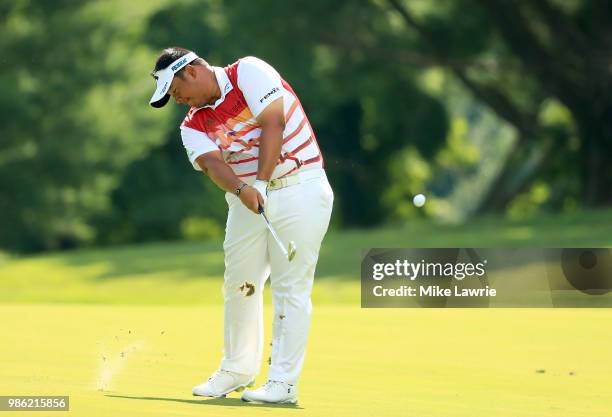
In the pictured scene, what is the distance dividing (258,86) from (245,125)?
233 millimetres

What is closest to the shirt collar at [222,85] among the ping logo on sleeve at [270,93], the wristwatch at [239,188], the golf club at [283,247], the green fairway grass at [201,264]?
the ping logo on sleeve at [270,93]

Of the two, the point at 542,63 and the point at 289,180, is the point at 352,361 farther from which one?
the point at 542,63

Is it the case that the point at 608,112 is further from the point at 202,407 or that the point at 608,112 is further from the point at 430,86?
the point at 202,407

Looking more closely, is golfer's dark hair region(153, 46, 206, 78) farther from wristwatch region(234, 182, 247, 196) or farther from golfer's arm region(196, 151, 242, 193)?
wristwatch region(234, 182, 247, 196)

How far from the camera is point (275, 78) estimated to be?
6883 mm

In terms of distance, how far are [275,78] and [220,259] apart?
2036 cm

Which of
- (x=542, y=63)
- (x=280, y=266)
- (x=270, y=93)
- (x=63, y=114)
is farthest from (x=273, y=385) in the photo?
(x=63, y=114)

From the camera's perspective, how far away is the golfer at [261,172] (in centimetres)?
686

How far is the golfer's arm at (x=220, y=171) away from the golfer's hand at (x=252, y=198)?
80 millimetres

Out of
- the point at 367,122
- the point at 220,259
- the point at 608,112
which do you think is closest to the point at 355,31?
the point at 608,112

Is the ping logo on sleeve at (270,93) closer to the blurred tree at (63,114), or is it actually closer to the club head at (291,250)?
the club head at (291,250)

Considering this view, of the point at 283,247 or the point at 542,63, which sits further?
the point at 542,63

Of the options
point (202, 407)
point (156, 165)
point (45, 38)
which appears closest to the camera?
point (202, 407)

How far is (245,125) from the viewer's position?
699 centimetres
